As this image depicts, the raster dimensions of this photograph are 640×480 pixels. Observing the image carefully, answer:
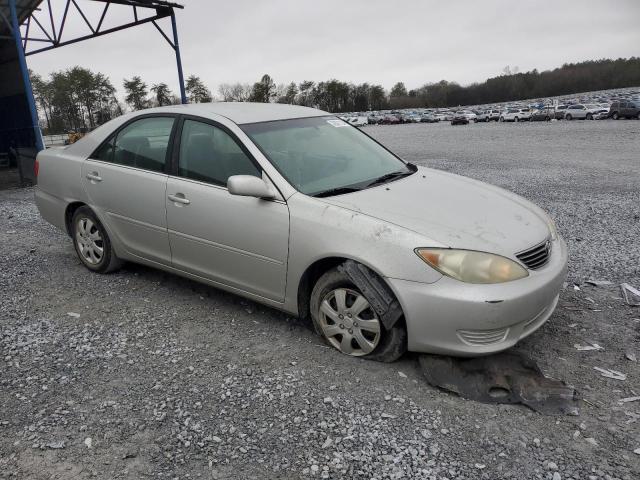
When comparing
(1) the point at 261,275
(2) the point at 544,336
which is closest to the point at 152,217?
(1) the point at 261,275

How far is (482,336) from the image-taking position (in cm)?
288

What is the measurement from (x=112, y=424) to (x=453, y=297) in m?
1.97

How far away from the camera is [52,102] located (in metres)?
64.0

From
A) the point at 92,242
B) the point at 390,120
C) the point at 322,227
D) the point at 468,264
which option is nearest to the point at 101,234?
the point at 92,242

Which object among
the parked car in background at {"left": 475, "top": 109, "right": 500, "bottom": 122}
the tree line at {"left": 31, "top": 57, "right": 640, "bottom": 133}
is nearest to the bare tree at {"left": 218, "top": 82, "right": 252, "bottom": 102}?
the tree line at {"left": 31, "top": 57, "right": 640, "bottom": 133}

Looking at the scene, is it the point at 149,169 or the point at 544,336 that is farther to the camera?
the point at 149,169

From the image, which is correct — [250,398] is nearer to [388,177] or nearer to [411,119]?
[388,177]

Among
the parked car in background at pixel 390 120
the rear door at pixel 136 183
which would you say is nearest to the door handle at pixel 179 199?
the rear door at pixel 136 183

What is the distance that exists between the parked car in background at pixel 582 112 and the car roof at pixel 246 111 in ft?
138

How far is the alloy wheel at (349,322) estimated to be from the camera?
10.3 ft

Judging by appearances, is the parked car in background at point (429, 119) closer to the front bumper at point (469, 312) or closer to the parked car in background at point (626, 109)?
the parked car in background at point (626, 109)

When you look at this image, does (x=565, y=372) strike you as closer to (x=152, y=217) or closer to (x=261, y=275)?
(x=261, y=275)

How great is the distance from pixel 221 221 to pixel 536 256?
6.92 ft

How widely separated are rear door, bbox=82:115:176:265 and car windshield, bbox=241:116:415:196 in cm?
90
